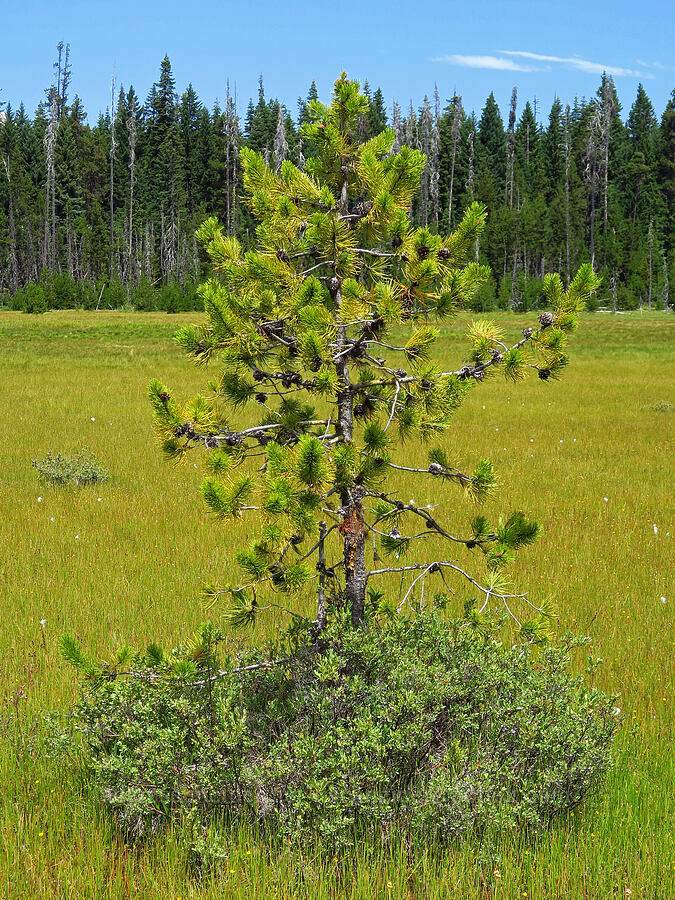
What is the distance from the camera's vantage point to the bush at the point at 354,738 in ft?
11.6

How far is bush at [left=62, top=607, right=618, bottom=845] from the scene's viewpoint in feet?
11.6

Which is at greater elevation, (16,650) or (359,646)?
(359,646)

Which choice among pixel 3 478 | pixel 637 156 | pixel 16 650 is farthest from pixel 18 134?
pixel 16 650

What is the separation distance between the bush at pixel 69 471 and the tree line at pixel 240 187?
184ft

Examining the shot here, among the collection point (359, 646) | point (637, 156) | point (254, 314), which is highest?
point (637, 156)

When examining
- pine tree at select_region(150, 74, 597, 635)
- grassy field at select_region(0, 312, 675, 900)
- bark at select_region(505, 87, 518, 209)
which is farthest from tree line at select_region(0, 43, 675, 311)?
pine tree at select_region(150, 74, 597, 635)

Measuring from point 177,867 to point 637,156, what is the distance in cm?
8951

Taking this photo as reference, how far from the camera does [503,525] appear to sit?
4.38 m

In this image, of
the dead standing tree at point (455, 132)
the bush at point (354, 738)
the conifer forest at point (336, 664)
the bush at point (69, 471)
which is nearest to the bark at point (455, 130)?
the dead standing tree at point (455, 132)

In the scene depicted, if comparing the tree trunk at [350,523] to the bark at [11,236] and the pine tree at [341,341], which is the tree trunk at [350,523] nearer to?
the pine tree at [341,341]

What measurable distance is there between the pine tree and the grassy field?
1.18 meters

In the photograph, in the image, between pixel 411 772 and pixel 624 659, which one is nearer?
pixel 411 772

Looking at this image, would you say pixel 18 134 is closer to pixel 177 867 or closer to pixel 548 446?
pixel 548 446

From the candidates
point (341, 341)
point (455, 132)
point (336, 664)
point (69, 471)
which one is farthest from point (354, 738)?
point (455, 132)
